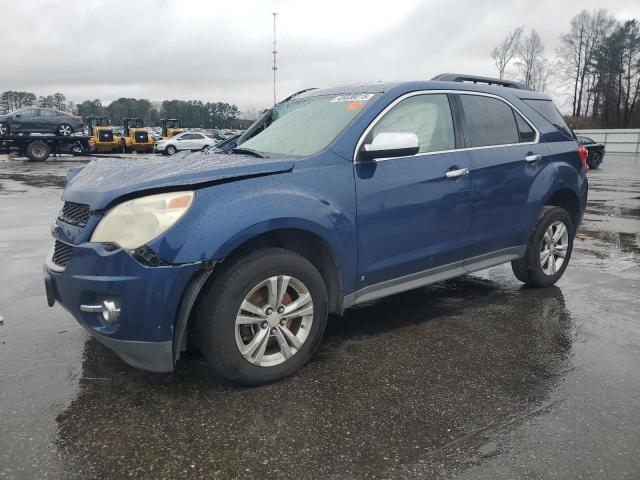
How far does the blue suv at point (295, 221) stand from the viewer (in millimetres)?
2730

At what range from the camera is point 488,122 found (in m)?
4.33

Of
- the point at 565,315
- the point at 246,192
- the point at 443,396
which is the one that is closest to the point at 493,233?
the point at 565,315

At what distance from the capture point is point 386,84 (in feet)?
12.8

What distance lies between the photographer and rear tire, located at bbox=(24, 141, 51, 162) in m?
25.7

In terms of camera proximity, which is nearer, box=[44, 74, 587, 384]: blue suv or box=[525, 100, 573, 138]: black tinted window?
box=[44, 74, 587, 384]: blue suv

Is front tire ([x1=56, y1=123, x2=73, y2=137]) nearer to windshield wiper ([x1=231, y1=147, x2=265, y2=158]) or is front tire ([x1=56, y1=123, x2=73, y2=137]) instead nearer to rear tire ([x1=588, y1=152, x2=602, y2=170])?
rear tire ([x1=588, y1=152, x2=602, y2=170])

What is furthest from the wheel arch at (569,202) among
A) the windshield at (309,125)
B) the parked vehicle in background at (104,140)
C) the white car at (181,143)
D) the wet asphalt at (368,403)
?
the parked vehicle in background at (104,140)

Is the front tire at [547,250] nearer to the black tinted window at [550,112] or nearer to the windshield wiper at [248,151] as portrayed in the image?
the black tinted window at [550,112]

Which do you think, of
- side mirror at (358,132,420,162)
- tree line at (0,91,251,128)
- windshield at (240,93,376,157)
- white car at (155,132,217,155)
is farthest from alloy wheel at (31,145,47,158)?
tree line at (0,91,251,128)

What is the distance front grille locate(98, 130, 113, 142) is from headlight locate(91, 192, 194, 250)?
3806 cm

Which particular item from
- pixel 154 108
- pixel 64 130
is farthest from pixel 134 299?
pixel 154 108

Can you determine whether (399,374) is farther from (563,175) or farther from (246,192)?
(563,175)

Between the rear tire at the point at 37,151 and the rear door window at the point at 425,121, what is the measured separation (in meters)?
26.6

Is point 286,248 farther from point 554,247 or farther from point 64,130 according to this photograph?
point 64,130
